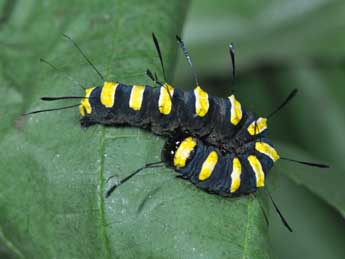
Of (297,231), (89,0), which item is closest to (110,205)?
(89,0)

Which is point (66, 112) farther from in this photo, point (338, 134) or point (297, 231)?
point (338, 134)

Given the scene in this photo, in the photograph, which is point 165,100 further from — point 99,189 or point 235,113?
point 99,189

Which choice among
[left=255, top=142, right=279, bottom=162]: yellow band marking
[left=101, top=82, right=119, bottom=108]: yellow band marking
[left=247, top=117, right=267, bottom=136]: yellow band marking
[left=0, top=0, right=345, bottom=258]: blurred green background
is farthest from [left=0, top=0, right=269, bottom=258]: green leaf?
[left=247, top=117, right=267, bottom=136]: yellow band marking

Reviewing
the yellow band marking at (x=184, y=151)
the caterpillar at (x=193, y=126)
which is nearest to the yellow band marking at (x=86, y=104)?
the caterpillar at (x=193, y=126)

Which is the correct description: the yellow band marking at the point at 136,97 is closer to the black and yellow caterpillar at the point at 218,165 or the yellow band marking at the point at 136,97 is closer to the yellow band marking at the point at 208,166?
the black and yellow caterpillar at the point at 218,165

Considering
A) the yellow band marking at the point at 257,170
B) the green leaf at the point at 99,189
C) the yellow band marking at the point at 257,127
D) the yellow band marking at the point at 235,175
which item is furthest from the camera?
the yellow band marking at the point at 257,127
